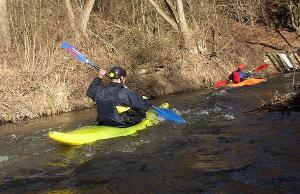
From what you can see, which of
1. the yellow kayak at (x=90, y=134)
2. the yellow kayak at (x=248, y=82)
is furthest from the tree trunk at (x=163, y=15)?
the yellow kayak at (x=90, y=134)

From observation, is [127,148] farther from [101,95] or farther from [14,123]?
[14,123]

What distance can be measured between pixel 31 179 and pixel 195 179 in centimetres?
224

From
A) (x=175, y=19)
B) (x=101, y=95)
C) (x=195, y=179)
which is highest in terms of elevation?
(x=175, y=19)

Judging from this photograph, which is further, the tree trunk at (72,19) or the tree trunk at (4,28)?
the tree trunk at (72,19)

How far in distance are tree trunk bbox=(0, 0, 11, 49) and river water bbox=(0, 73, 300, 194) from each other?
3810 mm

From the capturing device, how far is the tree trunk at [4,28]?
13446mm

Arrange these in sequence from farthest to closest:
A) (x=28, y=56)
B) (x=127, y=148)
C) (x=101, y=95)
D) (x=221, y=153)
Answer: (x=28, y=56) → (x=101, y=95) → (x=127, y=148) → (x=221, y=153)

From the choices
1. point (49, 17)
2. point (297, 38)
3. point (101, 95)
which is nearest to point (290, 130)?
point (101, 95)

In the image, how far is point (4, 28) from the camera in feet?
44.7

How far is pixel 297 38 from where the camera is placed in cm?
2298

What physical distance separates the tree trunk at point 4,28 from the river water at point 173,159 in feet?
12.5

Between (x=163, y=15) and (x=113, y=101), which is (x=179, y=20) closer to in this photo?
(x=163, y=15)

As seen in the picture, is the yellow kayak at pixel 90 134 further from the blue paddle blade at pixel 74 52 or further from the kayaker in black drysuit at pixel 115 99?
the blue paddle blade at pixel 74 52

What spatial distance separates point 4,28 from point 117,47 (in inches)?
153
